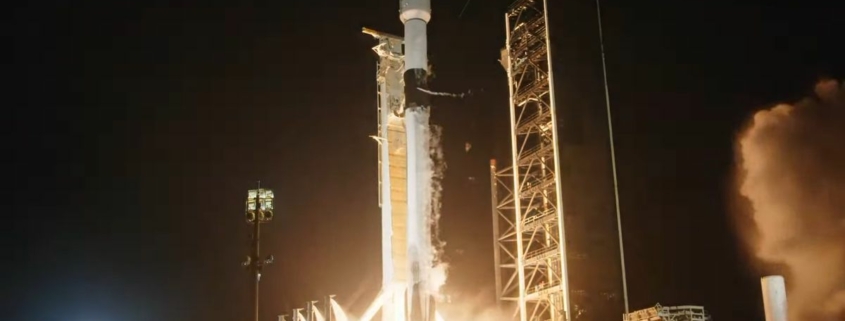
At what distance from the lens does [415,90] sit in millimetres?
21250

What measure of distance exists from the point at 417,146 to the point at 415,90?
4.41ft

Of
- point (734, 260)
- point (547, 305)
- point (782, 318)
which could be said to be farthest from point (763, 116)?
point (782, 318)

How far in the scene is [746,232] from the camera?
912 inches

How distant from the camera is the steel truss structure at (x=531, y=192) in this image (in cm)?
2239

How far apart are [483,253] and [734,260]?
6.83 meters

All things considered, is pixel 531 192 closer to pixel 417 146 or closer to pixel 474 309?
pixel 417 146

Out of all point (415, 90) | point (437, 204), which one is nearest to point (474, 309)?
point (437, 204)

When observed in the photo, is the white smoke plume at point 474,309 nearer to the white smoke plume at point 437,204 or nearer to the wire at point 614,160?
the white smoke plume at point 437,204

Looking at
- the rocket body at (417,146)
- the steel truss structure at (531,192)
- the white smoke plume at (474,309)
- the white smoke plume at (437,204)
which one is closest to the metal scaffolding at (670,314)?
the steel truss structure at (531,192)

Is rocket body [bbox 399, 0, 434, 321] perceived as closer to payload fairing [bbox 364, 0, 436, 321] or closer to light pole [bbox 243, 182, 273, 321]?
payload fairing [bbox 364, 0, 436, 321]

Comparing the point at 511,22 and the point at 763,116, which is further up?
the point at 511,22

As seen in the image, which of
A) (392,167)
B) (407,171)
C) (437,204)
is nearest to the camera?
(407,171)

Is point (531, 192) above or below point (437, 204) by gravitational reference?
above

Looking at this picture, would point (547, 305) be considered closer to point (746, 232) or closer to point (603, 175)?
point (603, 175)
